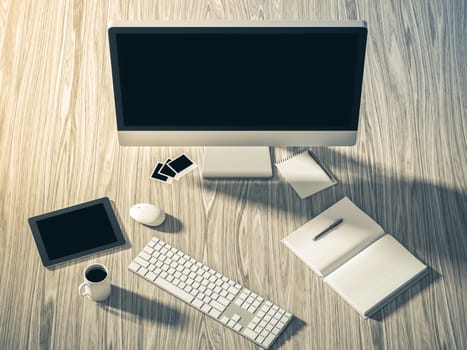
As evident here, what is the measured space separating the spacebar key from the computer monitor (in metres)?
0.37

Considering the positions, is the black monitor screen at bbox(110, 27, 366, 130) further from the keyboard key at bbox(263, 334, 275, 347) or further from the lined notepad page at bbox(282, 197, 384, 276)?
the keyboard key at bbox(263, 334, 275, 347)

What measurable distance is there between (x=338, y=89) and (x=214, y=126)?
13.8 inches

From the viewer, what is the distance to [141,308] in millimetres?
1912

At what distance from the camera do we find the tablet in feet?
6.60

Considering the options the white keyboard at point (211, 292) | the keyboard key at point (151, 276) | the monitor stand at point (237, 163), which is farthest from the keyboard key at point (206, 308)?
the monitor stand at point (237, 163)

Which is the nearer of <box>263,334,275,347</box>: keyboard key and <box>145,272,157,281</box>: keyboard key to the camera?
<box>263,334,275,347</box>: keyboard key

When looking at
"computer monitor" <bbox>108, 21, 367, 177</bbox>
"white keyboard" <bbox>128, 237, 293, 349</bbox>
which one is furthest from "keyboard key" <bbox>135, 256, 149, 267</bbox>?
"computer monitor" <bbox>108, 21, 367, 177</bbox>

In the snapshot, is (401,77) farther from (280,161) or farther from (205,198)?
(205,198)

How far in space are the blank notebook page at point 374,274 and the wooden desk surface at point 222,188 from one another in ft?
0.10

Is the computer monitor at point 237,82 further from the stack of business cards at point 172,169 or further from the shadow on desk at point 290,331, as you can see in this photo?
the shadow on desk at point 290,331

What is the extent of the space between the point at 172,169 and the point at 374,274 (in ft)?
2.14

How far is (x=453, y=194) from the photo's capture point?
2.16 metres

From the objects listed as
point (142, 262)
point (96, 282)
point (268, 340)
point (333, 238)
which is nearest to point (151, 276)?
point (142, 262)

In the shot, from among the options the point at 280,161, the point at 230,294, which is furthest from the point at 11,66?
the point at 230,294
